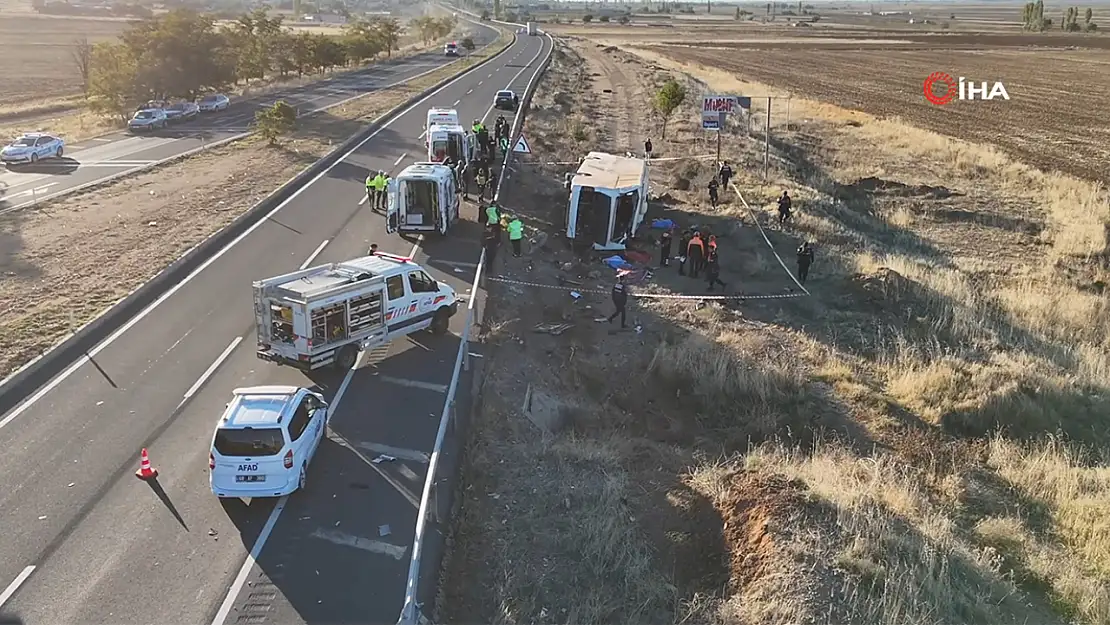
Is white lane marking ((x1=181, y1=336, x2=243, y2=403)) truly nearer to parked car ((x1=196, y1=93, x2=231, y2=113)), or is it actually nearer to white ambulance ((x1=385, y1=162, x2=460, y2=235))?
white ambulance ((x1=385, y1=162, x2=460, y2=235))

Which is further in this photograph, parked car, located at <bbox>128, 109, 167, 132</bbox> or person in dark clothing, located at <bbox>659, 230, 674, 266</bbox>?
parked car, located at <bbox>128, 109, 167, 132</bbox>

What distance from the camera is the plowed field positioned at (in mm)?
48781

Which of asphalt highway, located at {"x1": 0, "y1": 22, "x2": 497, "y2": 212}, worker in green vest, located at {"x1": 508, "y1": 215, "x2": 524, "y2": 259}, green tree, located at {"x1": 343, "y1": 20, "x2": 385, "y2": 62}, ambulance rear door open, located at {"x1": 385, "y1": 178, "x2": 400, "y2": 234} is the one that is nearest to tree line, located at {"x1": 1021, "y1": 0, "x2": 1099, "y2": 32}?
green tree, located at {"x1": 343, "y1": 20, "x2": 385, "y2": 62}

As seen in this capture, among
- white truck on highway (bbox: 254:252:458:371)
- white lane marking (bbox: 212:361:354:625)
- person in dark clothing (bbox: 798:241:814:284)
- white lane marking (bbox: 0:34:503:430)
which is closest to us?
white lane marking (bbox: 212:361:354:625)

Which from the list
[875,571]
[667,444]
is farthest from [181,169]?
[875,571]

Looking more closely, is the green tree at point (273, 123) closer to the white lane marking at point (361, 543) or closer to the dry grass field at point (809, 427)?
the dry grass field at point (809, 427)

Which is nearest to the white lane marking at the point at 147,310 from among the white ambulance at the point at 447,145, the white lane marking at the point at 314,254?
the white lane marking at the point at 314,254

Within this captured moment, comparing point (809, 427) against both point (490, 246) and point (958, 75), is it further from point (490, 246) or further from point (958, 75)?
point (958, 75)

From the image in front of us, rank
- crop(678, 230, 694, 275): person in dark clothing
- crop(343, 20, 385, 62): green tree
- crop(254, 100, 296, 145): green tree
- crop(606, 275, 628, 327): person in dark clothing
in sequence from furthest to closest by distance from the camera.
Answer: crop(343, 20, 385, 62): green tree → crop(254, 100, 296, 145): green tree → crop(678, 230, 694, 275): person in dark clothing → crop(606, 275, 628, 327): person in dark clothing

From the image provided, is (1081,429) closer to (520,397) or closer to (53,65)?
(520,397)

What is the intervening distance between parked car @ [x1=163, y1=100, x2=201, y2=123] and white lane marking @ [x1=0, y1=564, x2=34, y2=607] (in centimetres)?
4318

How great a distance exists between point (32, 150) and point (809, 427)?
3603 cm

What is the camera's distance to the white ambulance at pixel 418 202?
25.2m

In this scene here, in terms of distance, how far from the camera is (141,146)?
4225 centimetres
